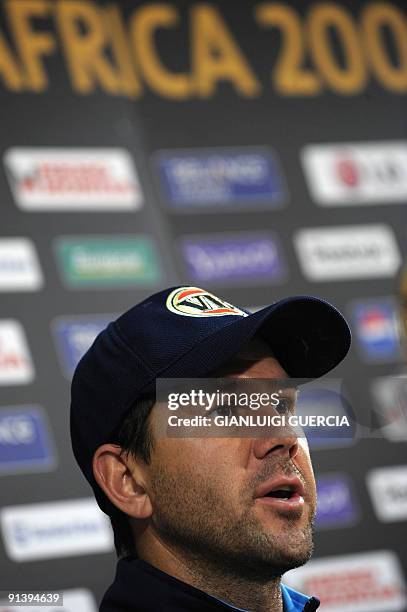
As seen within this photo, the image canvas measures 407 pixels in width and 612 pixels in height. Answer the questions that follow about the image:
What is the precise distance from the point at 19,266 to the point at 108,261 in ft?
0.80

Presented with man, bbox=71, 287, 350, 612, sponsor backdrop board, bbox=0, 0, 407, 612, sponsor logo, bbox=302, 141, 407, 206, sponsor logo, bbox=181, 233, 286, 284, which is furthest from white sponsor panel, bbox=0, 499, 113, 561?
man, bbox=71, 287, 350, 612

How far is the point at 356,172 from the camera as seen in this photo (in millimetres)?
3318

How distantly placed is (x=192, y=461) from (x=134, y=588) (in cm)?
14

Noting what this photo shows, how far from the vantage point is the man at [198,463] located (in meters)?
1.03

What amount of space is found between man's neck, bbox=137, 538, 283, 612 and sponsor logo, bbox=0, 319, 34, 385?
5.71ft

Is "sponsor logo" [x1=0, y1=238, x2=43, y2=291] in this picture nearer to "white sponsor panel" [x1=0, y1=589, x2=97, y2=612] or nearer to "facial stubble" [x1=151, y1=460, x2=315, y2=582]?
"white sponsor panel" [x1=0, y1=589, x2=97, y2=612]

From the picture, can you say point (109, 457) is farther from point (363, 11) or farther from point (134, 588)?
point (363, 11)

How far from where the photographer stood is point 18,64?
9.92ft

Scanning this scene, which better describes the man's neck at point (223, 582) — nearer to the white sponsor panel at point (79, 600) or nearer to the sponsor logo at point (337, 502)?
the white sponsor panel at point (79, 600)

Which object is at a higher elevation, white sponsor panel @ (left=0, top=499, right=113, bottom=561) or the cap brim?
the cap brim

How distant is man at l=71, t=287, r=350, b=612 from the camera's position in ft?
3.39

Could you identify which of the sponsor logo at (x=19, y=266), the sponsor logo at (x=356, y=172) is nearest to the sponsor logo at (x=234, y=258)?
the sponsor logo at (x=356, y=172)

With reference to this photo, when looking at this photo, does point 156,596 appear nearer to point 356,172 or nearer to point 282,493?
point 282,493

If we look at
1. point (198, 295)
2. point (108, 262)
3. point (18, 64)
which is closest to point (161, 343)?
point (198, 295)
